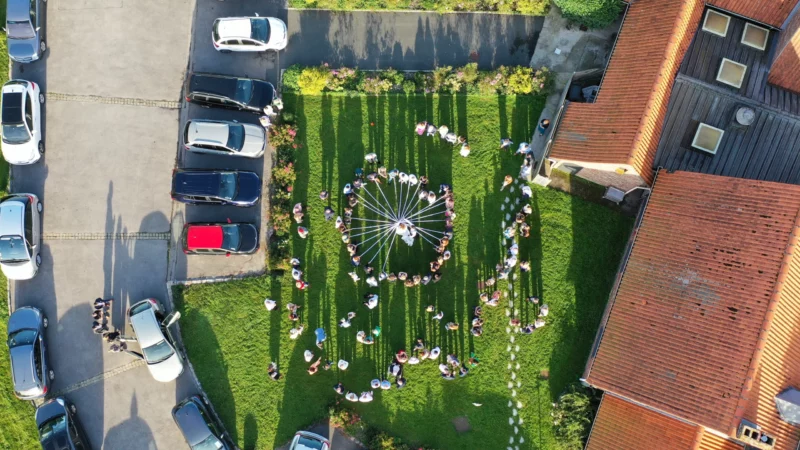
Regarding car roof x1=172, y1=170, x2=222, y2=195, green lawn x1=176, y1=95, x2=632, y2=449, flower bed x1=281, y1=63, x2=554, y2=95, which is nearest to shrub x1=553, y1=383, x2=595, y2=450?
green lawn x1=176, y1=95, x2=632, y2=449

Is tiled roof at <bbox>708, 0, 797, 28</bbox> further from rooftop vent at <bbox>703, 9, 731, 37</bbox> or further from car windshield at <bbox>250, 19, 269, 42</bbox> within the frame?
car windshield at <bbox>250, 19, 269, 42</bbox>

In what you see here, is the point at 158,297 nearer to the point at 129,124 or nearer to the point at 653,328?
the point at 129,124

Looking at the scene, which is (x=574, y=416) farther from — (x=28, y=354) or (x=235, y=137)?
(x=28, y=354)

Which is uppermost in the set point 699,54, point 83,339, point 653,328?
point 699,54

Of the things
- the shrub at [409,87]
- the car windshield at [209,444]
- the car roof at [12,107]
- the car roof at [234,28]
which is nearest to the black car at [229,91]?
the car roof at [234,28]

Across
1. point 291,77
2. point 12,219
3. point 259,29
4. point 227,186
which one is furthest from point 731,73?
point 12,219

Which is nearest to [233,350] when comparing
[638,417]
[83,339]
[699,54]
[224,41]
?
[83,339]
